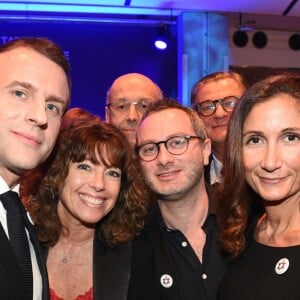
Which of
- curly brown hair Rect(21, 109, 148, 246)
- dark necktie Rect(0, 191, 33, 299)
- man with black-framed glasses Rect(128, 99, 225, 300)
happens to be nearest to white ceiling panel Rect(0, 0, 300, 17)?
man with black-framed glasses Rect(128, 99, 225, 300)

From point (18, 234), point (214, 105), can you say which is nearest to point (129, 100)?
point (214, 105)

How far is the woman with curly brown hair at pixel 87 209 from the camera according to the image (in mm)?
2641

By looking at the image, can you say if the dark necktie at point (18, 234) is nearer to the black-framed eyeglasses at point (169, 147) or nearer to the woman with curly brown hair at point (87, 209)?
the woman with curly brown hair at point (87, 209)

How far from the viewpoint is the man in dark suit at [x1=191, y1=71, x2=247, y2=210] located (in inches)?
148

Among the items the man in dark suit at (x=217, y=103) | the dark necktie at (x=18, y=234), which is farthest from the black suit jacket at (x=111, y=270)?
the man in dark suit at (x=217, y=103)

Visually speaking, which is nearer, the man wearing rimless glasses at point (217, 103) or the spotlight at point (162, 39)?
the man wearing rimless glasses at point (217, 103)

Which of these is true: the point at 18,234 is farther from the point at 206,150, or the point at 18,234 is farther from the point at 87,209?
Answer: the point at 206,150

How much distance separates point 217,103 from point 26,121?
2116 mm

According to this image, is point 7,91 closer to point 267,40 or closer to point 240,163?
point 240,163

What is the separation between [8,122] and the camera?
1.93 meters

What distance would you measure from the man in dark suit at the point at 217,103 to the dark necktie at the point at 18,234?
6.53ft

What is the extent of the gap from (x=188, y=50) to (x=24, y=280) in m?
5.06

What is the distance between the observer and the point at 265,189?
2225 millimetres

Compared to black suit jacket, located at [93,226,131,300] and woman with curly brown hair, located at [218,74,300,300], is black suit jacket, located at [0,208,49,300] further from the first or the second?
→ woman with curly brown hair, located at [218,74,300,300]
